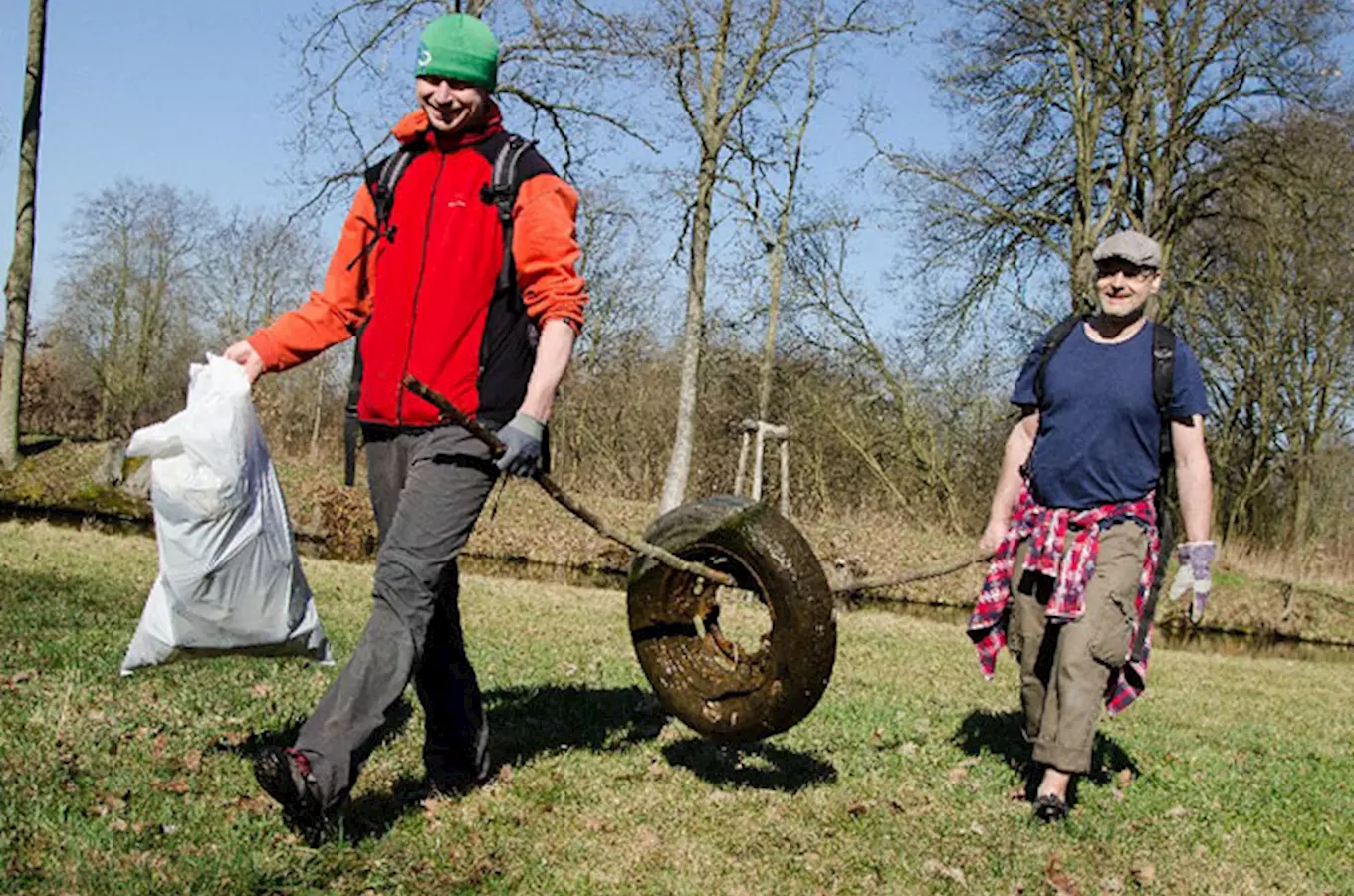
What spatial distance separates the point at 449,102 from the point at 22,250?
18015mm

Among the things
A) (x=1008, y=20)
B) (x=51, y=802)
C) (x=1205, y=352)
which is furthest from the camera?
(x=1205, y=352)

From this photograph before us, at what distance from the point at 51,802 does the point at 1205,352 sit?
87.3 feet

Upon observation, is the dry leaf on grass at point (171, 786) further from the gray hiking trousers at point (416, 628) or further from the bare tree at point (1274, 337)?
the bare tree at point (1274, 337)

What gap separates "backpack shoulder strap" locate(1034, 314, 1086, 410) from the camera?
511 centimetres

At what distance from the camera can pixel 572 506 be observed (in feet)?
13.2

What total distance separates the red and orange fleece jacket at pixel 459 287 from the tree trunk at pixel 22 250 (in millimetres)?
17302

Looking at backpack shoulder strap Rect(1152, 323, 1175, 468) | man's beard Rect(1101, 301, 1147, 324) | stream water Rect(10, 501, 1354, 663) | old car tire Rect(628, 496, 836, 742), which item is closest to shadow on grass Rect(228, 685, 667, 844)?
old car tire Rect(628, 496, 836, 742)

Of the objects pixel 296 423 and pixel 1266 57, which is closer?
pixel 1266 57

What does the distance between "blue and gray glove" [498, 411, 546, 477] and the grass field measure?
1099 mm

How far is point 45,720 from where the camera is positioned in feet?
14.9

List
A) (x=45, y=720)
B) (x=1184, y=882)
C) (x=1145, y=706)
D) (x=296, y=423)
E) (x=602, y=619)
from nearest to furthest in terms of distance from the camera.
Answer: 1. (x=1184, y=882)
2. (x=45, y=720)
3. (x=1145, y=706)
4. (x=602, y=619)
5. (x=296, y=423)

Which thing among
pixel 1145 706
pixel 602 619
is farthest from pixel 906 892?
pixel 602 619

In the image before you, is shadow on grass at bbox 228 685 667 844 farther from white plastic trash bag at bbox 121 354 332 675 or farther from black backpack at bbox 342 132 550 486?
black backpack at bbox 342 132 550 486

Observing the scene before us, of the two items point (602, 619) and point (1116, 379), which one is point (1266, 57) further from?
point (1116, 379)
